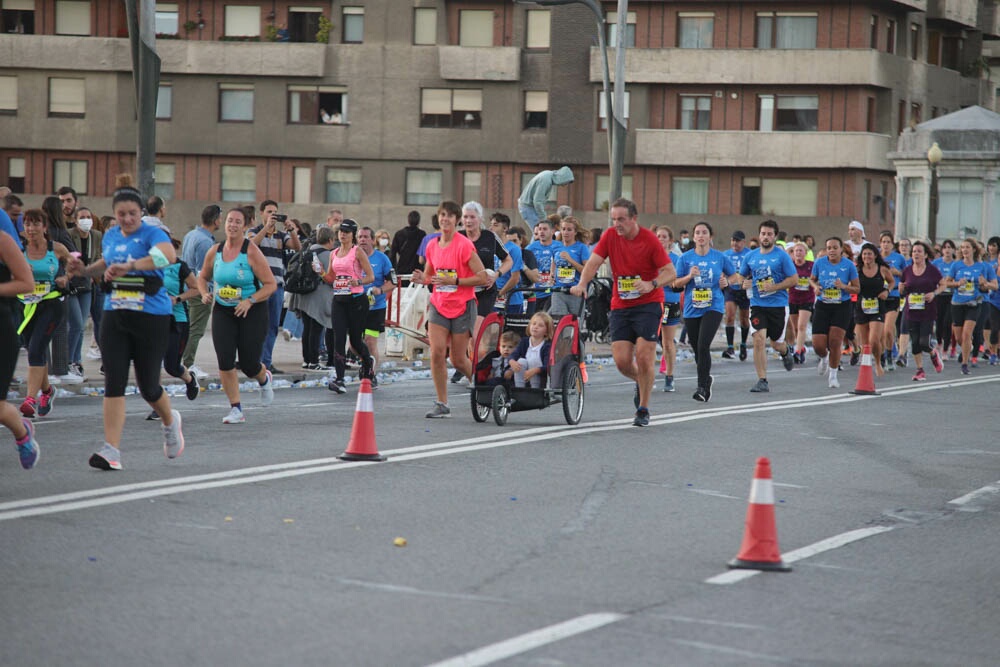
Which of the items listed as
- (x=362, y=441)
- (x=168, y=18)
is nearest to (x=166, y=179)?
(x=168, y=18)

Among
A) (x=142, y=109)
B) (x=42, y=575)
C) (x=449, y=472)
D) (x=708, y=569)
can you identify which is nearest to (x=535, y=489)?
(x=449, y=472)

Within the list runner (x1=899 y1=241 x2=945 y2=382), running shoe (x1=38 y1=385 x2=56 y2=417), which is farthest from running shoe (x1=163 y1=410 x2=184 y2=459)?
runner (x1=899 y1=241 x2=945 y2=382)

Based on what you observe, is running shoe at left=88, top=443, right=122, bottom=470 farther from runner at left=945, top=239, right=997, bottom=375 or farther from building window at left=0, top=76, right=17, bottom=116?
building window at left=0, top=76, right=17, bottom=116

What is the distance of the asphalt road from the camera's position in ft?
20.1

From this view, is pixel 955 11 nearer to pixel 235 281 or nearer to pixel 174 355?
pixel 174 355

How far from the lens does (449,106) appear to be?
182ft

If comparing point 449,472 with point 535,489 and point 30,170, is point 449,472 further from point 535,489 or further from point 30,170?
point 30,170

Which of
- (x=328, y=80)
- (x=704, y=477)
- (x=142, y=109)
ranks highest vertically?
(x=328, y=80)

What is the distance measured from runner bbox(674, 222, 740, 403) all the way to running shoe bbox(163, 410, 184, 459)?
319 inches

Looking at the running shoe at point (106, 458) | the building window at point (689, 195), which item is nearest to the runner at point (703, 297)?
the running shoe at point (106, 458)

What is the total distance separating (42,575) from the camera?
705 cm

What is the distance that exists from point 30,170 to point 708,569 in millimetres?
51981

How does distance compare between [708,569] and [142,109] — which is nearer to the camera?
[708,569]

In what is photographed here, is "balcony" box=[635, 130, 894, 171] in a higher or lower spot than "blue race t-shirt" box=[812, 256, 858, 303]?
higher
